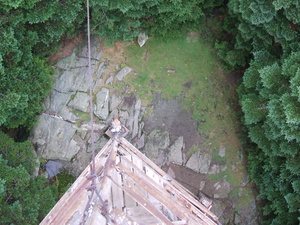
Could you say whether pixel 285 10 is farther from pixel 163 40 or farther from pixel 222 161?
pixel 222 161

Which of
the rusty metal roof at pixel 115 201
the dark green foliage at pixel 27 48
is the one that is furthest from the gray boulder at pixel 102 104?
the rusty metal roof at pixel 115 201

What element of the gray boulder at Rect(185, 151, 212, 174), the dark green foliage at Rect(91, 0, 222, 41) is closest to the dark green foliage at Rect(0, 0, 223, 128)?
the dark green foliage at Rect(91, 0, 222, 41)

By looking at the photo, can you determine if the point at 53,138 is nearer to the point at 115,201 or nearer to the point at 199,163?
the point at 199,163

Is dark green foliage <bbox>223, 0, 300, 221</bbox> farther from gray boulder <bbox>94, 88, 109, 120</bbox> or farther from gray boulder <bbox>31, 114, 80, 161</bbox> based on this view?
gray boulder <bbox>31, 114, 80, 161</bbox>

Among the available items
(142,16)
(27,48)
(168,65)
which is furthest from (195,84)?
(27,48)

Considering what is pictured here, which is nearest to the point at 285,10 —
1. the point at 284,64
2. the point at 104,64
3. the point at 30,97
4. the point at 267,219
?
the point at 284,64

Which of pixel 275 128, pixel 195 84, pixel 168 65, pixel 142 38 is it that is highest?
pixel 142 38
